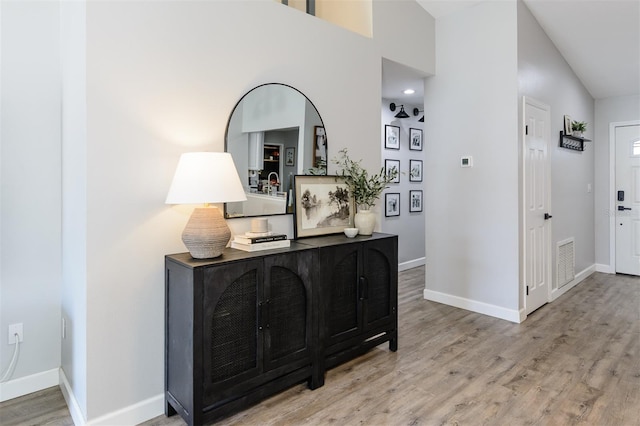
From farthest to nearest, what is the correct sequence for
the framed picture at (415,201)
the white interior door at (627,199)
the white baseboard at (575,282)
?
1. the framed picture at (415,201)
2. the white interior door at (627,199)
3. the white baseboard at (575,282)

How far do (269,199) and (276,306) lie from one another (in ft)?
2.48

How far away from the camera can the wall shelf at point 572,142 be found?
14.3 ft

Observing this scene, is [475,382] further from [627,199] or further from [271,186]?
[627,199]

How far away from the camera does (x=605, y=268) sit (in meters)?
5.50

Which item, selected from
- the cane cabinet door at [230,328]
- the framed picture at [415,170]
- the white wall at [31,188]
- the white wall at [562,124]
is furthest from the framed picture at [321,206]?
the framed picture at [415,170]

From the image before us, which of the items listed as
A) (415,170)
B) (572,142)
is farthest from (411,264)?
(572,142)

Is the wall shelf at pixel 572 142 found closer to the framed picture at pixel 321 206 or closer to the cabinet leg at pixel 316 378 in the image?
the framed picture at pixel 321 206

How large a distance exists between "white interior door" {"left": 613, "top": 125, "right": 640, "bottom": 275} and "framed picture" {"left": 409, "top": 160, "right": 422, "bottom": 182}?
2.62m

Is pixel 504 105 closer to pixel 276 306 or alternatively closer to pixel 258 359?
pixel 276 306

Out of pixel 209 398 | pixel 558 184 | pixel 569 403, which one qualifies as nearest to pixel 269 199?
pixel 209 398

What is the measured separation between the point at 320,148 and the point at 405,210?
310 centimetres

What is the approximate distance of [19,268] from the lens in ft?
7.63

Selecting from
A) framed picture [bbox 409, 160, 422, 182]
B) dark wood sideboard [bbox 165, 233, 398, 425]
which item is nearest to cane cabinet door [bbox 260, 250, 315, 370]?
dark wood sideboard [bbox 165, 233, 398, 425]

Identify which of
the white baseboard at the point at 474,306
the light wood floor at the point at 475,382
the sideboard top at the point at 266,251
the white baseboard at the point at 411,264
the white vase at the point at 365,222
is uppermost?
the white vase at the point at 365,222
